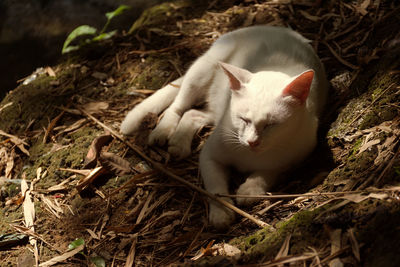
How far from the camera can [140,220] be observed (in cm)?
262

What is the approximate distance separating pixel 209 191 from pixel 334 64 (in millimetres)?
1697

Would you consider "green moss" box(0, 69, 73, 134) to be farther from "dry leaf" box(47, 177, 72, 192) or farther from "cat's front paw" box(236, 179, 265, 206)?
"cat's front paw" box(236, 179, 265, 206)

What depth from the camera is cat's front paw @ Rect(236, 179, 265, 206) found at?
2559 mm

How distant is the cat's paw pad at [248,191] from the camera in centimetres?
256

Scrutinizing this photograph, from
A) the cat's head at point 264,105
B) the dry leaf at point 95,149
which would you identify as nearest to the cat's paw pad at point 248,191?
the cat's head at point 264,105

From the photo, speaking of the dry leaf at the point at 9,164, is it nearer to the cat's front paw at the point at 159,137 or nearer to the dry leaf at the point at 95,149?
the dry leaf at the point at 95,149

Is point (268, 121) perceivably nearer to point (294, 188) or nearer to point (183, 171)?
point (294, 188)

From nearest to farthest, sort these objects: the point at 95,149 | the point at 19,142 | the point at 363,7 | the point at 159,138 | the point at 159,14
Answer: the point at 95,149 → the point at 159,138 → the point at 19,142 → the point at 363,7 → the point at 159,14

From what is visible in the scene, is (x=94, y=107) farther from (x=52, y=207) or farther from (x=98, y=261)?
(x=98, y=261)

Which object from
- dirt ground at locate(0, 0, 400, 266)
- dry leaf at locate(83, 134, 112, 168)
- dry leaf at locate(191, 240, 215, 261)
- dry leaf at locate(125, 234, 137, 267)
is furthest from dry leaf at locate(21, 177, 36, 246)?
dry leaf at locate(191, 240, 215, 261)

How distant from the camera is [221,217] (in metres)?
2.47

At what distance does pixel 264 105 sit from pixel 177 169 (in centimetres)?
101

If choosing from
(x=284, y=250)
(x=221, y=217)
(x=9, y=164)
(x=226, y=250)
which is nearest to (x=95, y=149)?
(x=9, y=164)

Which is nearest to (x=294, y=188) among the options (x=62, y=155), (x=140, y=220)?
(x=140, y=220)
